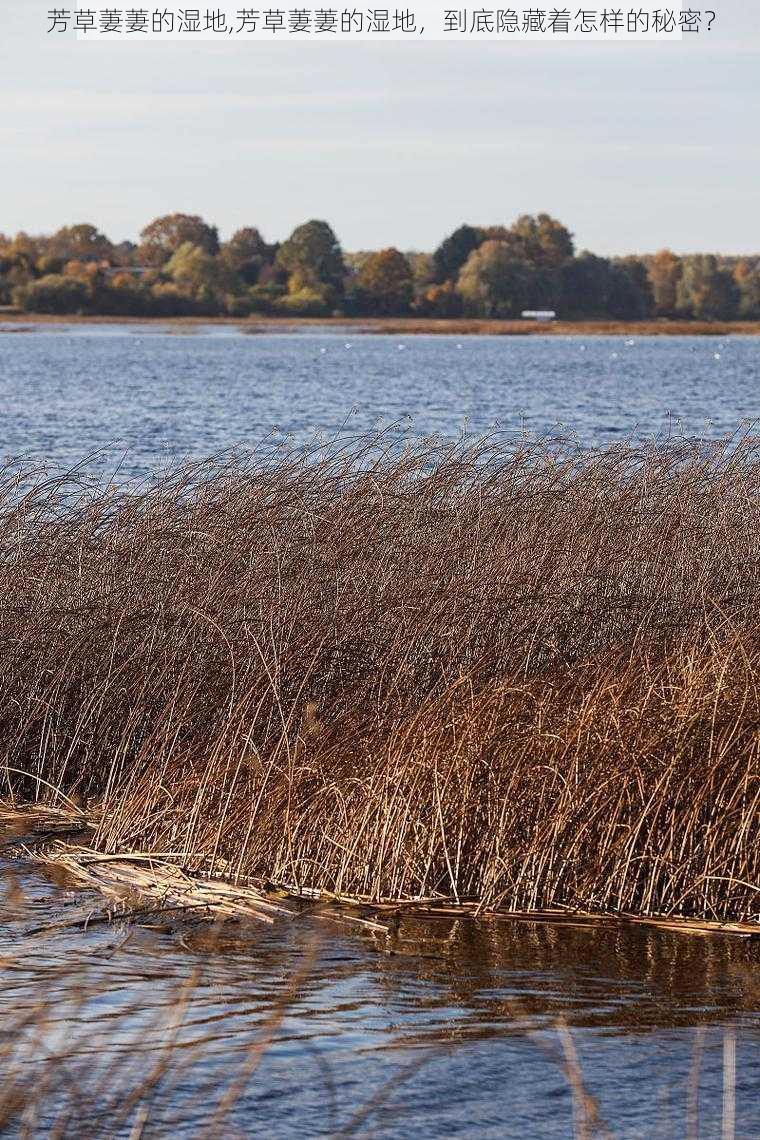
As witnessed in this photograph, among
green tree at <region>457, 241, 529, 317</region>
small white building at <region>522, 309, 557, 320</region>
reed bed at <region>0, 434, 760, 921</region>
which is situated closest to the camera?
reed bed at <region>0, 434, 760, 921</region>

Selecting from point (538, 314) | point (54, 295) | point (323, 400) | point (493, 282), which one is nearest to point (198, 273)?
point (54, 295)

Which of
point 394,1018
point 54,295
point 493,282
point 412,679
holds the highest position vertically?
point 493,282

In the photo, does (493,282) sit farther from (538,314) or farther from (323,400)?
(323,400)

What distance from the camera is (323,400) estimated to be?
2361 inches

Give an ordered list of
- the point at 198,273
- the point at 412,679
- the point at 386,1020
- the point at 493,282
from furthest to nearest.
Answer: the point at 493,282 < the point at 198,273 < the point at 412,679 < the point at 386,1020

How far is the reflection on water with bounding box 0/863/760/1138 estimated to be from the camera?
5.95m

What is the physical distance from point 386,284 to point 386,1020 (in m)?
166

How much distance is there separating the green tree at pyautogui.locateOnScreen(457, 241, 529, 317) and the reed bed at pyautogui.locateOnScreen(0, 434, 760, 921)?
5930 inches

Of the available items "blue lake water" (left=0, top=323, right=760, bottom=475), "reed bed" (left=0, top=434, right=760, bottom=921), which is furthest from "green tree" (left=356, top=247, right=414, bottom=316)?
"reed bed" (left=0, top=434, right=760, bottom=921)

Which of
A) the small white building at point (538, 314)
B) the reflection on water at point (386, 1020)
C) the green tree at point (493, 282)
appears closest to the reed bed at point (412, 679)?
the reflection on water at point (386, 1020)

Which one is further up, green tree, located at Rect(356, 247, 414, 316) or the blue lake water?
green tree, located at Rect(356, 247, 414, 316)

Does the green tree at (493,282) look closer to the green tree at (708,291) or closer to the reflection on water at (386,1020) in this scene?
the green tree at (708,291)

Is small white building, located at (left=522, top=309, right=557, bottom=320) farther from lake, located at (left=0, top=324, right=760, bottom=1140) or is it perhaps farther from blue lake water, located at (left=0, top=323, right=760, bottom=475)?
lake, located at (left=0, top=324, right=760, bottom=1140)

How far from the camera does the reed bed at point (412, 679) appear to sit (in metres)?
7.90
